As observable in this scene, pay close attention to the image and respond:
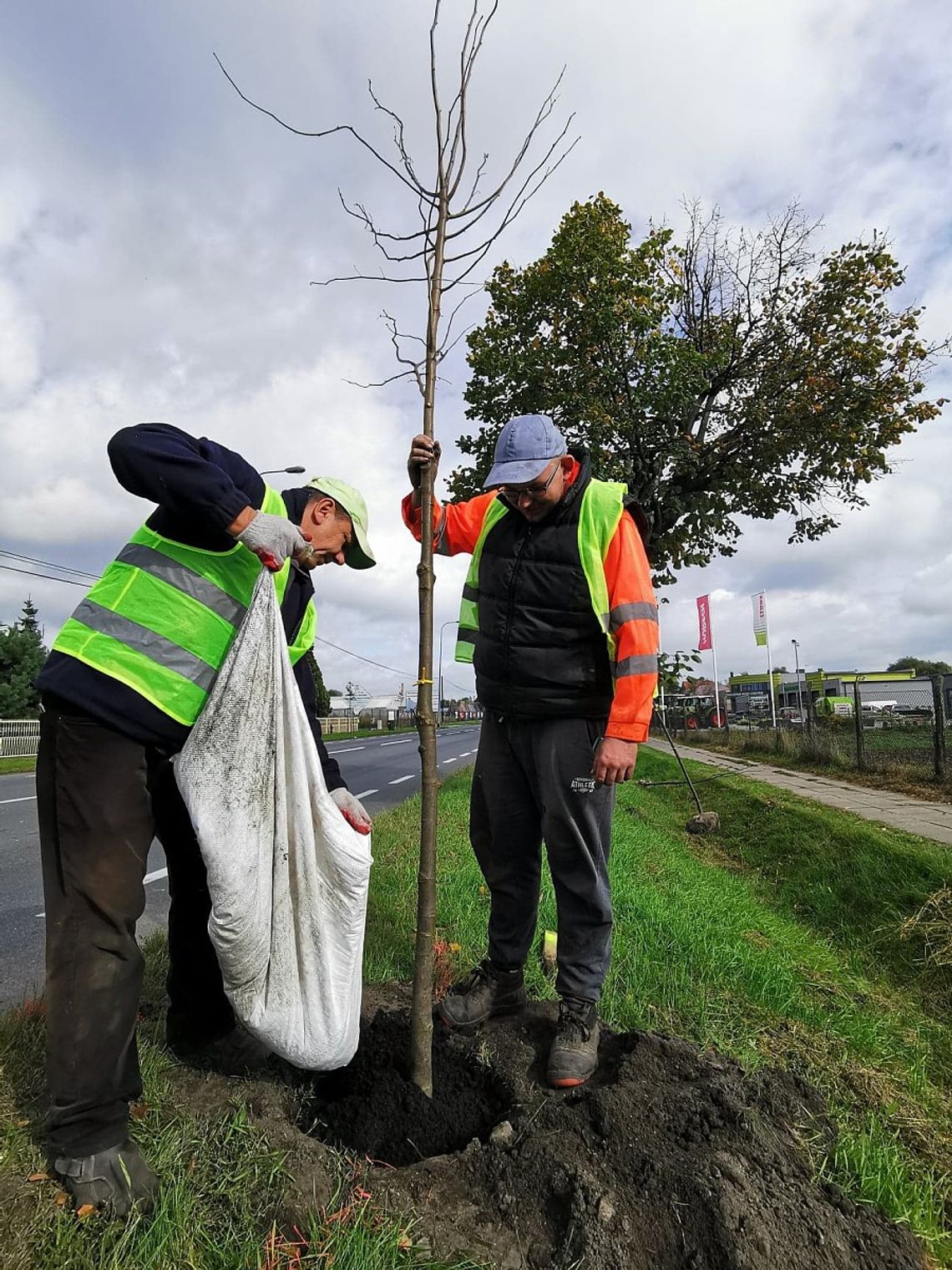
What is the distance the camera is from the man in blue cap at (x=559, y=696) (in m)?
2.48

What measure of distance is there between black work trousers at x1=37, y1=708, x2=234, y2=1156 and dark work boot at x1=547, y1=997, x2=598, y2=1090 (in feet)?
3.87

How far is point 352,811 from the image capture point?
219 cm

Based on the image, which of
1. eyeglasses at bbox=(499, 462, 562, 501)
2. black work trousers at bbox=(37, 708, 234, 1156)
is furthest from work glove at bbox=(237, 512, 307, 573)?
eyeglasses at bbox=(499, 462, 562, 501)

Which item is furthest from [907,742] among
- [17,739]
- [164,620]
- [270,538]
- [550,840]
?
[17,739]

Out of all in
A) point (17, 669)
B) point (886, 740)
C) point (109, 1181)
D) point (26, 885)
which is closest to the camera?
point (109, 1181)

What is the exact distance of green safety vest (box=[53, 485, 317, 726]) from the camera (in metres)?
1.87

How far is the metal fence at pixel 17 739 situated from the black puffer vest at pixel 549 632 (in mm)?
23258

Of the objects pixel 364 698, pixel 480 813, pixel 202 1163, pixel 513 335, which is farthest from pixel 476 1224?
pixel 364 698

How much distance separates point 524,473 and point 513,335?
Result: 774cm

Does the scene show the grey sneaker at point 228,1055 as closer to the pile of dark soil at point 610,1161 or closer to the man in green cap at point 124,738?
the pile of dark soil at point 610,1161

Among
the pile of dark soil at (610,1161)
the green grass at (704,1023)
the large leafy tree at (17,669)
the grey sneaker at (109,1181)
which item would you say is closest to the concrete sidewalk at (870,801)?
the green grass at (704,1023)

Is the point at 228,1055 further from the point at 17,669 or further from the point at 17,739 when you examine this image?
the point at 17,669

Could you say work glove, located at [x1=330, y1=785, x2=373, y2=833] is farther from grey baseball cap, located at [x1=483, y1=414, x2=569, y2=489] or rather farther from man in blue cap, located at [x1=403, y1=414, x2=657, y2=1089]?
grey baseball cap, located at [x1=483, y1=414, x2=569, y2=489]

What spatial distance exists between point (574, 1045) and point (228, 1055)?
1.07 metres
